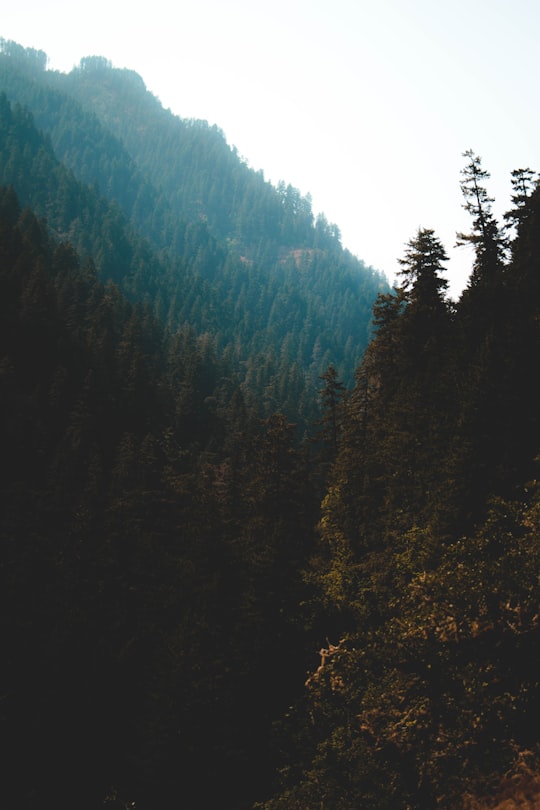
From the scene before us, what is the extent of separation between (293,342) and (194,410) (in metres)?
103

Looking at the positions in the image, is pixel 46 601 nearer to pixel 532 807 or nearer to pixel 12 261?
pixel 532 807

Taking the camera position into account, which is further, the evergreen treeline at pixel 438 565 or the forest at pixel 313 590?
the forest at pixel 313 590

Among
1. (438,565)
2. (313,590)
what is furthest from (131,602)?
(438,565)

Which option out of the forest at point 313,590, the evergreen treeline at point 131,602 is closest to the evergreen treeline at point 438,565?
the forest at point 313,590

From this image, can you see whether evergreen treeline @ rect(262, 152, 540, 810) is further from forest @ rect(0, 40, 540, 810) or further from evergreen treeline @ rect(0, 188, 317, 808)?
evergreen treeline @ rect(0, 188, 317, 808)

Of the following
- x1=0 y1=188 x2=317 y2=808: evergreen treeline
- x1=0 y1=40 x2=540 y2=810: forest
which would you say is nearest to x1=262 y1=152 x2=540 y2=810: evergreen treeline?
x1=0 y1=40 x2=540 y2=810: forest

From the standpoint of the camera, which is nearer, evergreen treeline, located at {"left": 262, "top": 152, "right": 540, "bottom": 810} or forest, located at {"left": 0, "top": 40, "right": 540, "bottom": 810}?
evergreen treeline, located at {"left": 262, "top": 152, "right": 540, "bottom": 810}

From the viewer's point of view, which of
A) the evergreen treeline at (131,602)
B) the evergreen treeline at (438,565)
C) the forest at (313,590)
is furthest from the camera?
the evergreen treeline at (131,602)

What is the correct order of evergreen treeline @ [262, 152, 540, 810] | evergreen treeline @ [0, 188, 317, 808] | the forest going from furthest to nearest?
evergreen treeline @ [0, 188, 317, 808], the forest, evergreen treeline @ [262, 152, 540, 810]

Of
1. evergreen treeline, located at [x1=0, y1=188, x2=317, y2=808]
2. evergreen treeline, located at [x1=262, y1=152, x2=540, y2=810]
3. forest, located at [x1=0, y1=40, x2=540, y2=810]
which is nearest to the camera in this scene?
evergreen treeline, located at [x1=262, y1=152, x2=540, y2=810]

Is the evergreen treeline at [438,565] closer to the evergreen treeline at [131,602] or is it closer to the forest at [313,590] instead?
the forest at [313,590]

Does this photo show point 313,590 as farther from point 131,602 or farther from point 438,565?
point 131,602

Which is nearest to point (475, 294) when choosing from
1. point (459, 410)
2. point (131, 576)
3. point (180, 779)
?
point (459, 410)

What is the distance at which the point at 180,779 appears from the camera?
25297 millimetres
